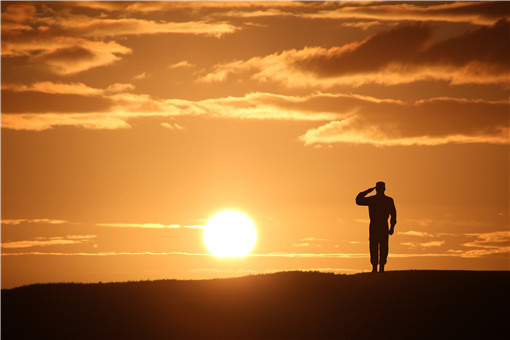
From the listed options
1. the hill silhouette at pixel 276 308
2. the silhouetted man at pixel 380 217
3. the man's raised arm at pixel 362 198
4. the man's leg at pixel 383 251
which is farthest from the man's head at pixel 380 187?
the hill silhouette at pixel 276 308

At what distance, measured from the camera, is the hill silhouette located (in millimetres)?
27406

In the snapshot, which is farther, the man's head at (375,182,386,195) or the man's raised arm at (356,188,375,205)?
the man's raised arm at (356,188,375,205)

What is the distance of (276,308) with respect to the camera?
29172 mm

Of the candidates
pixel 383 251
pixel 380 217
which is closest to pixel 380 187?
pixel 380 217

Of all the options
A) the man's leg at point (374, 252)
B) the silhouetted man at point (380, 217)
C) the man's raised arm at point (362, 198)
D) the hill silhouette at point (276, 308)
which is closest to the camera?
the hill silhouette at point (276, 308)

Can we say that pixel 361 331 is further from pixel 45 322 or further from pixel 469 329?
pixel 45 322

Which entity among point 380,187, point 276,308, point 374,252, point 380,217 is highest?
point 380,187

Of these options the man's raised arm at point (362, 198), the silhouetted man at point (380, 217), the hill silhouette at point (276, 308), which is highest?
the man's raised arm at point (362, 198)

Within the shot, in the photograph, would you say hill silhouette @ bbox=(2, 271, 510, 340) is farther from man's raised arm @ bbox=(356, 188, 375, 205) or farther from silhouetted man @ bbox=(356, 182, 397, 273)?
man's raised arm @ bbox=(356, 188, 375, 205)

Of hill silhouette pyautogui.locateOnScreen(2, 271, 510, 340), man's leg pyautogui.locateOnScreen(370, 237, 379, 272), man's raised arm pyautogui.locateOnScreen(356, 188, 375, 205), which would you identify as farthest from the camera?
man's raised arm pyautogui.locateOnScreen(356, 188, 375, 205)

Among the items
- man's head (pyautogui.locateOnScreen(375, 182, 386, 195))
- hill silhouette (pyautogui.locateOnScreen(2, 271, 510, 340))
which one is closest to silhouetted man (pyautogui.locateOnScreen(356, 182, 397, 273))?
man's head (pyautogui.locateOnScreen(375, 182, 386, 195))

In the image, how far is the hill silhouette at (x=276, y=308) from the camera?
27.4 metres

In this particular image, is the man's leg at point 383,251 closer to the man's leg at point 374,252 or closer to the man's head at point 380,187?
the man's leg at point 374,252

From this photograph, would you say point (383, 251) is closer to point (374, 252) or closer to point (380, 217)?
point (374, 252)
